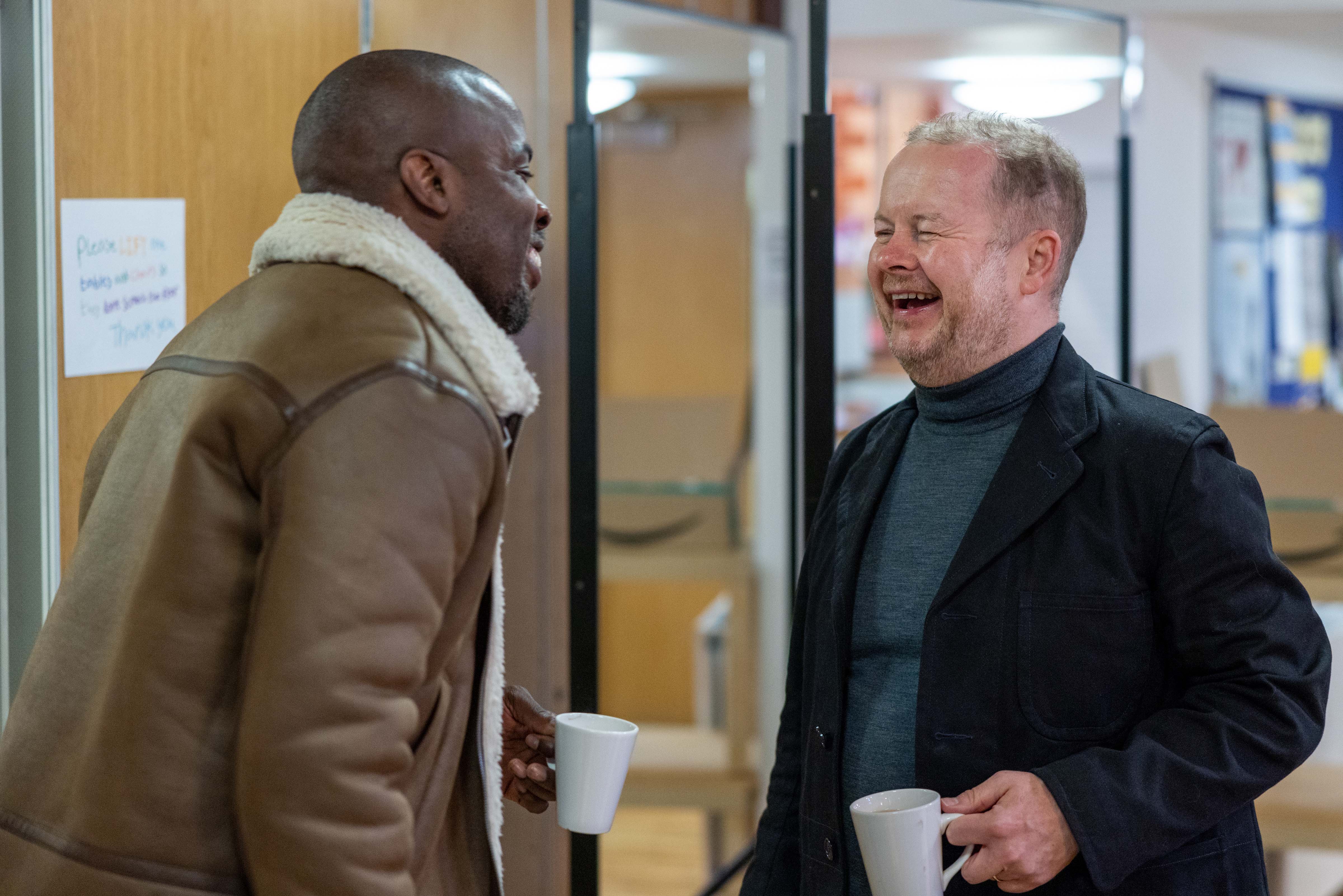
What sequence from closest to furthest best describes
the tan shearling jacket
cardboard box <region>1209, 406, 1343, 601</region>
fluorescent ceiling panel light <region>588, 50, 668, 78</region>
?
the tan shearling jacket → cardboard box <region>1209, 406, 1343, 601</region> → fluorescent ceiling panel light <region>588, 50, 668, 78</region>

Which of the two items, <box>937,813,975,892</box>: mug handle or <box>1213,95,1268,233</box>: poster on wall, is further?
<box>1213,95,1268,233</box>: poster on wall

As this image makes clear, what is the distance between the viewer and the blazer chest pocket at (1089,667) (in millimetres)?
1202

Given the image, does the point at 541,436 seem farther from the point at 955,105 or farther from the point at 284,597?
the point at 955,105

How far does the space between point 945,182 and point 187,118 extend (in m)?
1.03

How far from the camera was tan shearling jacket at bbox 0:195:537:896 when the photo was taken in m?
0.84

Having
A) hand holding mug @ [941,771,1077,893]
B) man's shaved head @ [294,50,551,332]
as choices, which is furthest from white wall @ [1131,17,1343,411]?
man's shaved head @ [294,50,551,332]

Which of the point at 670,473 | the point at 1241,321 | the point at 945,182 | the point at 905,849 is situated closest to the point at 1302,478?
the point at 670,473

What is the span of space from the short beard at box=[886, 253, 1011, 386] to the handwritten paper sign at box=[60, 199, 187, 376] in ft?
3.23

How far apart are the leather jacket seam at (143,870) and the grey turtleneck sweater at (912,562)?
26.7 inches

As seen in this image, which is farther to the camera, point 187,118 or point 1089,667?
point 187,118

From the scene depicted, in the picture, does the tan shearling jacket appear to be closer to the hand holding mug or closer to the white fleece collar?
the white fleece collar

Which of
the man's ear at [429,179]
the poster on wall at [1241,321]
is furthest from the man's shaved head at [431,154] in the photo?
the poster on wall at [1241,321]

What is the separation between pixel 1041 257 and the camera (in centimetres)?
137

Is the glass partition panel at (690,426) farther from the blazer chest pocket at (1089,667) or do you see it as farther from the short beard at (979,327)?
the blazer chest pocket at (1089,667)
